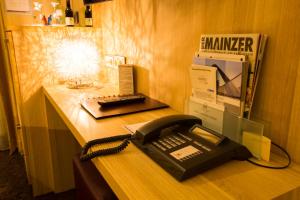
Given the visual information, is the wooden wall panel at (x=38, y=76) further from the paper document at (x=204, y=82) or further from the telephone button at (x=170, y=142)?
the telephone button at (x=170, y=142)

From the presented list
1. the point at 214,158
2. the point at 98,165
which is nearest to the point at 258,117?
the point at 214,158

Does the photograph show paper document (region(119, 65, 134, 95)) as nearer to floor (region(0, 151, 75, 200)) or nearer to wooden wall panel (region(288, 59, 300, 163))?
wooden wall panel (region(288, 59, 300, 163))

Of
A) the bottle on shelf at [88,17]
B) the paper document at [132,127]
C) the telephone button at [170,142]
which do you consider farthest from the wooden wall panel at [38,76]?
the telephone button at [170,142]

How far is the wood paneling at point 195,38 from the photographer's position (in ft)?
2.18

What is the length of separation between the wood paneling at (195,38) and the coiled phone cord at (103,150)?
399mm

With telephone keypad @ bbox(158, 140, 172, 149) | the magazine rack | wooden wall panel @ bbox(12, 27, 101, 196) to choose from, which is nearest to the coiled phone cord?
telephone keypad @ bbox(158, 140, 172, 149)

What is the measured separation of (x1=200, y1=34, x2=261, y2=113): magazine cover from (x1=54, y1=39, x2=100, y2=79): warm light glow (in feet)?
4.02

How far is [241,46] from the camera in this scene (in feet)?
2.46

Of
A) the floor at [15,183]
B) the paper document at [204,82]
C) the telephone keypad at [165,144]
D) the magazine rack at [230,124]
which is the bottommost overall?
the floor at [15,183]

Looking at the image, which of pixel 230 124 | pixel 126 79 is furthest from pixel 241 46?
pixel 126 79

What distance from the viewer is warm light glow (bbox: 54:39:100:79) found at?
1.78 metres

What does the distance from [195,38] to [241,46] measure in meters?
0.26

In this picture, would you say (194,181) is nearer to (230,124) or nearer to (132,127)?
(230,124)

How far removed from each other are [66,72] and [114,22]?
52cm
